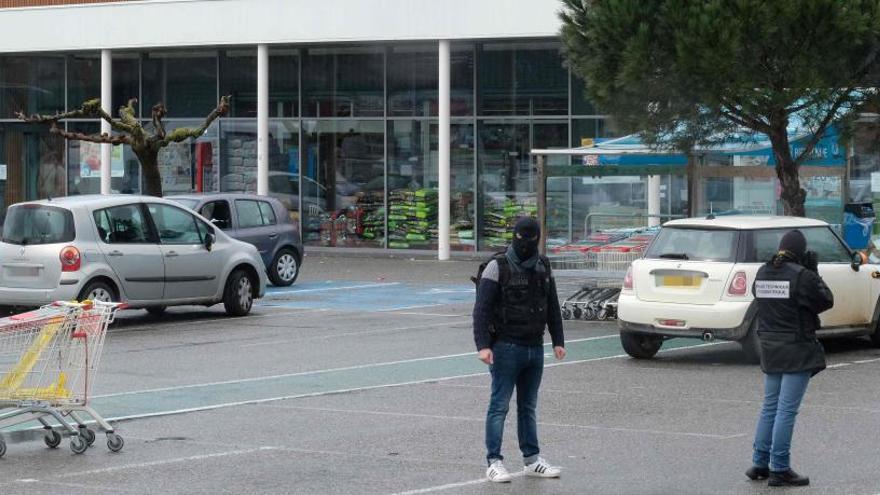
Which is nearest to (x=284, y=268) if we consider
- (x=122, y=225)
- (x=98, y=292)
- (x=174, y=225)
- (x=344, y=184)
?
(x=174, y=225)

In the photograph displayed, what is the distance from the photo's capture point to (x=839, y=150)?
20016 millimetres

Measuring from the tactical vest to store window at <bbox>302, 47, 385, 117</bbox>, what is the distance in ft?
77.9

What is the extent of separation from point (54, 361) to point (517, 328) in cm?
313

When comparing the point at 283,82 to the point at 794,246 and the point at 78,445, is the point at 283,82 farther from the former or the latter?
the point at 794,246

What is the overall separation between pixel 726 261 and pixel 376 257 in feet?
57.7

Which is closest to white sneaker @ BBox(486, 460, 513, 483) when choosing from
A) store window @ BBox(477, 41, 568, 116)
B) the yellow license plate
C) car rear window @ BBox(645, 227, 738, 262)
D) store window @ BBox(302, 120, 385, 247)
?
the yellow license plate

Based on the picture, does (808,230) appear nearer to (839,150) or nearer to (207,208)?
(839,150)

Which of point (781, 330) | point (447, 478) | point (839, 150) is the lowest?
point (447, 478)

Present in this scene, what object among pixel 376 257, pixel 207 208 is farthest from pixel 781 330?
pixel 376 257

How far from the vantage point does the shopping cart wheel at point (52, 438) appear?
10234 millimetres

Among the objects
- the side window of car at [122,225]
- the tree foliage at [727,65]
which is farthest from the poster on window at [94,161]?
the tree foliage at [727,65]

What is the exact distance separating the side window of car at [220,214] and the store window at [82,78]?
1338 cm

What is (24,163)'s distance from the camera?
38.0 metres

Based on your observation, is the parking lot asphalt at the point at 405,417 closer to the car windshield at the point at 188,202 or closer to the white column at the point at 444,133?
the car windshield at the point at 188,202
